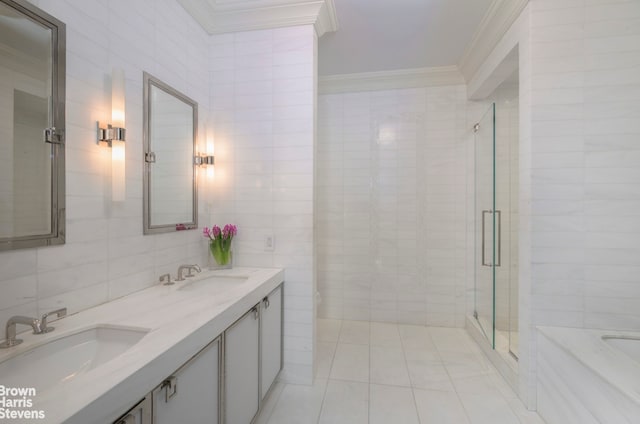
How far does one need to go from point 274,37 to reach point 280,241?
4.95 feet

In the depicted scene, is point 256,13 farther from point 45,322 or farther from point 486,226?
point 486,226

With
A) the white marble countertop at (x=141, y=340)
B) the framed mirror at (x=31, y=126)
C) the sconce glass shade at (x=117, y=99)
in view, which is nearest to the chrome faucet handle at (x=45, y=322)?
the white marble countertop at (x=141, y=340)

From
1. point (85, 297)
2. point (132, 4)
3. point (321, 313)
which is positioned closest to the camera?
point (85, 297)

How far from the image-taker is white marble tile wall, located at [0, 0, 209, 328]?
110 cm

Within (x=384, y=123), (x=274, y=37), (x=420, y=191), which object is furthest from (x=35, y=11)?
(x=420, y=191)

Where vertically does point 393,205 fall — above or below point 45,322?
above

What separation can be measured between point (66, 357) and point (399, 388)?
194 centimetres

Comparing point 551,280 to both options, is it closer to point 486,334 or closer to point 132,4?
point 486,334

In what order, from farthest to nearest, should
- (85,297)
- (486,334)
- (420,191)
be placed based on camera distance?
1. (420,191)
2. (486,334)
3. (85,297)

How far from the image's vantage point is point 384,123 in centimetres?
321

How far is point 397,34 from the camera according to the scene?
2461 millimetres

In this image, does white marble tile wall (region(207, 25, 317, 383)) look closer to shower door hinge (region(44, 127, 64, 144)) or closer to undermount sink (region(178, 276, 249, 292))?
undermount sink (region(178, 276, 249, 292))

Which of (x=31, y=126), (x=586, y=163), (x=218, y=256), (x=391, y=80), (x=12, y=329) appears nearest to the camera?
(x=12, y=329)

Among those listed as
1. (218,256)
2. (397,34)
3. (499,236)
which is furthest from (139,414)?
(397,34)
